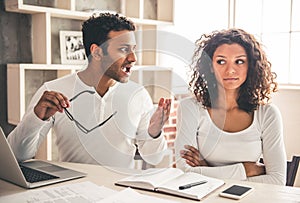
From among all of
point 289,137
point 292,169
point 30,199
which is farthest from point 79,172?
point 289,137

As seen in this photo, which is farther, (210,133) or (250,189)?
(210,133)

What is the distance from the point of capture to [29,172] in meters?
1.35

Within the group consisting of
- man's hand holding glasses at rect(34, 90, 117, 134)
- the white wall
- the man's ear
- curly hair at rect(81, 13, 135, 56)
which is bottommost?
the white wall

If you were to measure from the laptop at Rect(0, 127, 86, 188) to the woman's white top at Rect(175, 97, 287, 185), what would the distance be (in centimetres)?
55

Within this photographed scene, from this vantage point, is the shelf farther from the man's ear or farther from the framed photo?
the man's ear

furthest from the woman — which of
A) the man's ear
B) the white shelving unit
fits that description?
the white shelving unit

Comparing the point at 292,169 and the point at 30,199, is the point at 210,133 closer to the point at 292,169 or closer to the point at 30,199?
the point at 292,169

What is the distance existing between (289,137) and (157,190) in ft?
6.84

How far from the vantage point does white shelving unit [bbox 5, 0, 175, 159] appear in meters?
2.24

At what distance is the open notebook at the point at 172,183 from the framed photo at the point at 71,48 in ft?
4.57

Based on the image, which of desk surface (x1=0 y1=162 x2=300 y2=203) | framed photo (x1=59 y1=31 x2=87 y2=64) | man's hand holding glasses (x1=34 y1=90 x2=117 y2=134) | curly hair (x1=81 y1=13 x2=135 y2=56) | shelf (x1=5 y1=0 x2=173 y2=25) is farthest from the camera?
framed photo (x1=59 y1=31 x2=87 y2=64)

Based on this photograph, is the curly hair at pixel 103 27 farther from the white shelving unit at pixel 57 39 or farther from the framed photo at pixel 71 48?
the framed photo at pixel 71 48

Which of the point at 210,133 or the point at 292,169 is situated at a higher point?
the point at 210,133

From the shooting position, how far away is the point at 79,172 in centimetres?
137
